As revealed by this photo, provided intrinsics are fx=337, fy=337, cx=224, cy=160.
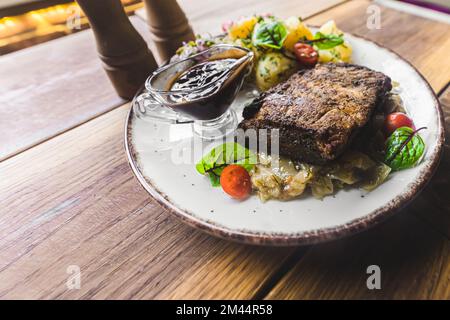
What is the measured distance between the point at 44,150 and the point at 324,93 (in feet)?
5.17

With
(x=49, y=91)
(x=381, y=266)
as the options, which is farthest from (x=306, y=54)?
(x=49, y=91)

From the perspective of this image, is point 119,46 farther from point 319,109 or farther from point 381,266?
point 381,266

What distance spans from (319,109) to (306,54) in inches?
26.1

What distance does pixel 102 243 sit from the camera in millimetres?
1421

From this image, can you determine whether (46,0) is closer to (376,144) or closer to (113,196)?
(113,196)

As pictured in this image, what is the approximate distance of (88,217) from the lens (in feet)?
5.07

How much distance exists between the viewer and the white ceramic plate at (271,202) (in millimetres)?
1153

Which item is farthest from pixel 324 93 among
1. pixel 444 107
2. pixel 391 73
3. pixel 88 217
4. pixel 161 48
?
pixel 161 48

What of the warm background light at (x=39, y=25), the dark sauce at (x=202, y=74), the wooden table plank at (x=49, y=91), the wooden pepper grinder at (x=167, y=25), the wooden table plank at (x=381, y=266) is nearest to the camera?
the wooden table plank at (x=381, y=266)

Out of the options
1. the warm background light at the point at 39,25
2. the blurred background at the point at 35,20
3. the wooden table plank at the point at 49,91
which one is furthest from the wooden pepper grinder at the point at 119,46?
the blurred background at the point at 35,20

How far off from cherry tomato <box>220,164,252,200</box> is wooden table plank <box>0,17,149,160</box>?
116 centimetres

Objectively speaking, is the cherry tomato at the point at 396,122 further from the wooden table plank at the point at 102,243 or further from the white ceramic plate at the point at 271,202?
the wooden table plank at the point at 102,243

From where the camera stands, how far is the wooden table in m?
1.20

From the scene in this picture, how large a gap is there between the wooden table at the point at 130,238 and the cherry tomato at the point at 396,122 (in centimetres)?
22
